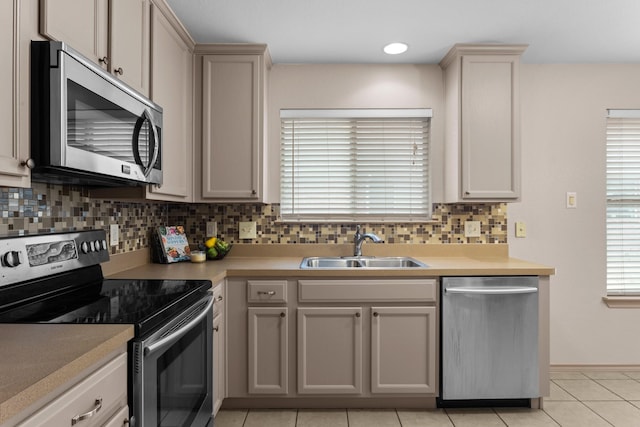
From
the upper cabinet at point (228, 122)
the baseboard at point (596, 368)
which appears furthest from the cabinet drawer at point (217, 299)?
the baseboard at point (596, 368)

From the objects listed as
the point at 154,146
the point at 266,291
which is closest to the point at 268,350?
the point at 266,291

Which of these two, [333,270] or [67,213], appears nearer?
[67,213]

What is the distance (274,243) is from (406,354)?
1.15 meters

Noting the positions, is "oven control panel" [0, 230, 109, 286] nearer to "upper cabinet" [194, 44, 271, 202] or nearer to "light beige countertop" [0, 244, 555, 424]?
"light beige countertop" [0, 244, 555, 424]

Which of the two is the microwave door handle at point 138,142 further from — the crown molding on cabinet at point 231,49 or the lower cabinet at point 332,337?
the crown molding on cabinet at point 231,49

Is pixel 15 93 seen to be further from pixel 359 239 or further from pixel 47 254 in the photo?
pixel 359 239

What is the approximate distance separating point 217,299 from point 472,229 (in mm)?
1800

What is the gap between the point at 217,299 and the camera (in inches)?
84.0

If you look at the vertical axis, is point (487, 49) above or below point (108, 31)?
above

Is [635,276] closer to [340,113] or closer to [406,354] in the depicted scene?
[406,354]

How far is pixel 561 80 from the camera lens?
115 inches

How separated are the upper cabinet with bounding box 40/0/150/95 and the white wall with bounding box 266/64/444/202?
112 centimetres

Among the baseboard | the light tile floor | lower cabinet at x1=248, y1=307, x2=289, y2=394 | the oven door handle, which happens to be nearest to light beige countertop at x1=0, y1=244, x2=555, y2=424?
the oven door handle

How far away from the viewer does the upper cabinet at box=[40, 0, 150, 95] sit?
1.26 metres
